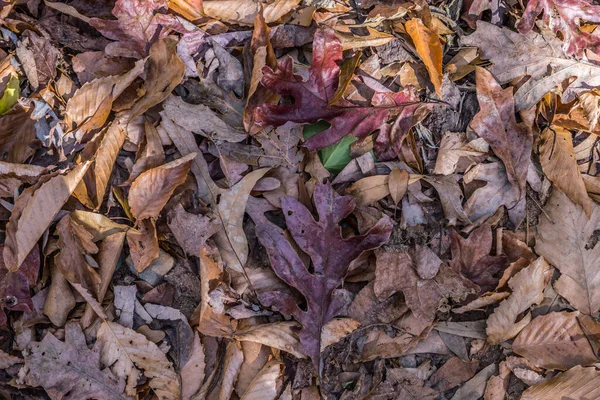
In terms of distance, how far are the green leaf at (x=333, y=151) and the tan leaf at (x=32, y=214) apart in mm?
864

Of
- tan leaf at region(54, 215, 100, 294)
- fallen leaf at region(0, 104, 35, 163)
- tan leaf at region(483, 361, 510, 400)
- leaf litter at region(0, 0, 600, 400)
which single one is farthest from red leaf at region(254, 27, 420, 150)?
tan leaf at region(483, 361, 510, 400)

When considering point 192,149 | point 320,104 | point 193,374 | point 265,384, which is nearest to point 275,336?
point 265,384

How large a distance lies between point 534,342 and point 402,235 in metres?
0.60

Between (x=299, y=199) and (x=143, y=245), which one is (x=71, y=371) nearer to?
(x=143, y=245)

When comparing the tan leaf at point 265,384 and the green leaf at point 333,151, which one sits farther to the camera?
the green leaf at point 333,151

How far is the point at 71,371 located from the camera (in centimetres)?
174

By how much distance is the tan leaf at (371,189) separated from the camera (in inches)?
72.9

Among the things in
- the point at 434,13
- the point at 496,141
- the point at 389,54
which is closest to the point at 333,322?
the point at 496,141

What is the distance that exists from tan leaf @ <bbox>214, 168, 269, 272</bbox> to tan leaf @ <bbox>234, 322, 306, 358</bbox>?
8.6 inches

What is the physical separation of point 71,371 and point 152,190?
683 millimetres

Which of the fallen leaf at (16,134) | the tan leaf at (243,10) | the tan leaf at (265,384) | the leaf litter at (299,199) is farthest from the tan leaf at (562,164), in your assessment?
the fallen leaf at (16,134)

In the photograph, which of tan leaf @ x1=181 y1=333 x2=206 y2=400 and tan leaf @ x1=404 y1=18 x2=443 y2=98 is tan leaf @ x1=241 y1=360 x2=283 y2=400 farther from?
tan leaf @ x1=404 y1=18 x2=443 y2=98

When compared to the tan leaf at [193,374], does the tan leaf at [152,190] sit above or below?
above

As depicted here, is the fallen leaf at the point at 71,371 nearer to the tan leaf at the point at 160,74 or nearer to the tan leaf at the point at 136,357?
the tan leaf at the point at 136,357
